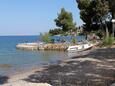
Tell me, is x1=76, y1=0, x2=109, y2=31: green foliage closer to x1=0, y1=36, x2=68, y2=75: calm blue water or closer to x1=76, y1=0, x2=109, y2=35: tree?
x1=76, y1=0, x2=109, y2=35: tree

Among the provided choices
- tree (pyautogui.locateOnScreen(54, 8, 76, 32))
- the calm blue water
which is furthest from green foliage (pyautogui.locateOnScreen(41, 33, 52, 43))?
the calm blue water

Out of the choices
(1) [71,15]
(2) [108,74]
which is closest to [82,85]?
(2) [108,74]

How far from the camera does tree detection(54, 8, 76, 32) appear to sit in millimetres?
73375

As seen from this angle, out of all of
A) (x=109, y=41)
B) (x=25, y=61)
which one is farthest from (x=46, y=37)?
(x=25, y=61)

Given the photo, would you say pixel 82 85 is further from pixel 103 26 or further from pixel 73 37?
pixel 73 37

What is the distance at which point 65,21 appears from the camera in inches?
2879

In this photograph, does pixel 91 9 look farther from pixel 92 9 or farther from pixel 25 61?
pixel 25 61

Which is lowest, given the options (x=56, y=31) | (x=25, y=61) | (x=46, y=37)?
(x=25, y=61)

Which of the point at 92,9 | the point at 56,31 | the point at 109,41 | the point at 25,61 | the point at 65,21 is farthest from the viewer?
the point at 56,31

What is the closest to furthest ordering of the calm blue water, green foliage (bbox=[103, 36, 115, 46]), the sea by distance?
the sea → the calm blue water → green foliage (bbox=[103, 36, 115, 46])

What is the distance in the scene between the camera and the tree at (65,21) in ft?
241

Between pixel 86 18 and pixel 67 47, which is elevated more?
pixel 86 18

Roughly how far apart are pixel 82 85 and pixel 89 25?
46.8 meters

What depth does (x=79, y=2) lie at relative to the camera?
200 ft
